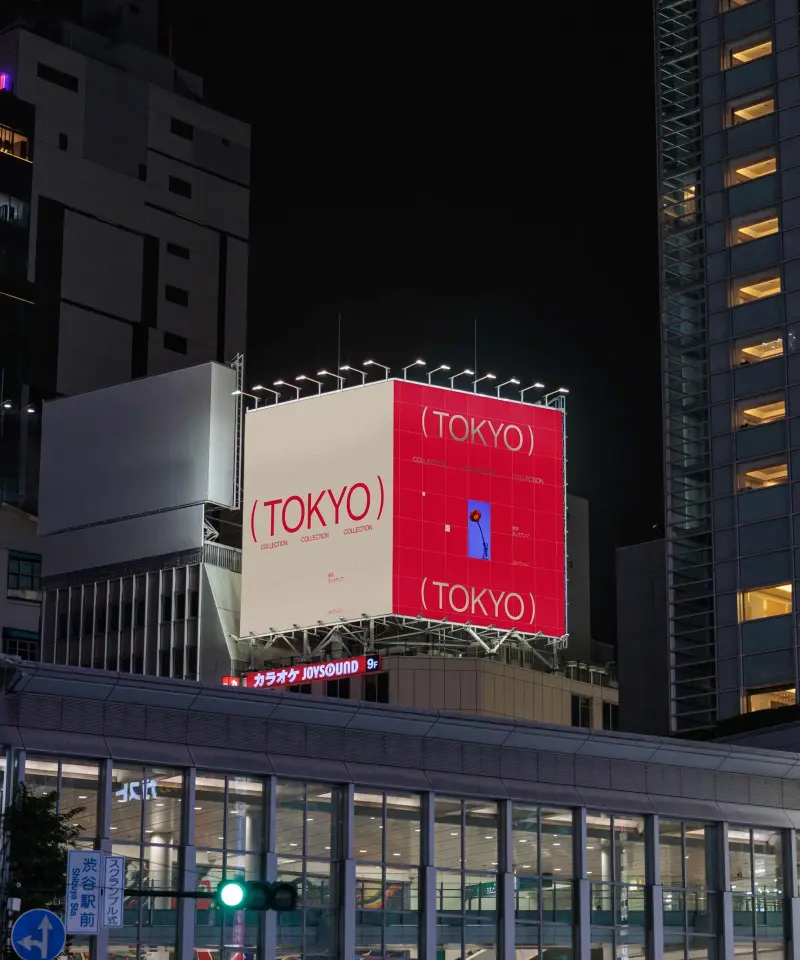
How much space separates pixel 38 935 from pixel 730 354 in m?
60.9

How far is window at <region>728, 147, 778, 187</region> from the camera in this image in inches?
3637

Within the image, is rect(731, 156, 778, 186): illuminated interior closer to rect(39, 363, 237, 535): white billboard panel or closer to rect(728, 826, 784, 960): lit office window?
rect(39, 363, 237, 535): white billboard panel

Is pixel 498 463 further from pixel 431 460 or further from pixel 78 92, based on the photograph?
pixel 78 92

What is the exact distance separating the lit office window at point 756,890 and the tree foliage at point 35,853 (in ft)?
81.2

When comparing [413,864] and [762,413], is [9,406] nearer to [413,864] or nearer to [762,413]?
[762,413]

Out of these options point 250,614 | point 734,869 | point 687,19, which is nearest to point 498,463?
point 250,614

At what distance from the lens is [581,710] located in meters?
143

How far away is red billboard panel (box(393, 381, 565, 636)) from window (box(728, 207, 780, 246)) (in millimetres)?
18511

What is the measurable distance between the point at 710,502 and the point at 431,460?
60.1 feet

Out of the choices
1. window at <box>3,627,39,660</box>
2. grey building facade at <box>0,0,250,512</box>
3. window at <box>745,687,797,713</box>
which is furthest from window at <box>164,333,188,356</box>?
window at <box>745,687,797,713</box>

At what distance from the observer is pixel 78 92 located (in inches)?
7156

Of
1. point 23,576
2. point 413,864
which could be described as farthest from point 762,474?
point 23,576

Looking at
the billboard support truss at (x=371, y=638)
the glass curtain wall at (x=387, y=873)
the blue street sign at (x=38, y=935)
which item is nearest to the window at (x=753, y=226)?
the billboard support truss at (x=371, y=638)

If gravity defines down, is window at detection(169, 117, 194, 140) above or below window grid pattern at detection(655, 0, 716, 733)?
above
